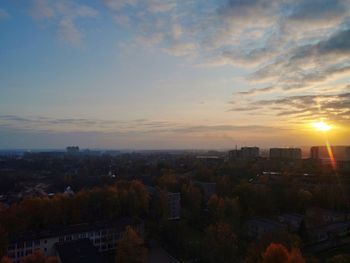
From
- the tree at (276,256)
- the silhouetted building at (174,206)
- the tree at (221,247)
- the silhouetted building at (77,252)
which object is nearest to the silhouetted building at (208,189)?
the silhouetted building at (174,206)

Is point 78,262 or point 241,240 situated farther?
point 241,240

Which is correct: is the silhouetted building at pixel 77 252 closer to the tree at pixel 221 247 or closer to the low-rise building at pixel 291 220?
the tree at pixel 221 247

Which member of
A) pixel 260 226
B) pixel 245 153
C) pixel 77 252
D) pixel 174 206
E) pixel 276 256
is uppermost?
pixel 245 153

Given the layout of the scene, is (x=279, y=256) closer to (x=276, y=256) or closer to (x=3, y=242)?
(x=276, y=256)

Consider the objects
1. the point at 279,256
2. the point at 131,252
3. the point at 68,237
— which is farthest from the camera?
the point at 68,237

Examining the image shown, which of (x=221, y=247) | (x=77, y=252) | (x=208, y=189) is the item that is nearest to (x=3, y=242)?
(x=77, y=252)

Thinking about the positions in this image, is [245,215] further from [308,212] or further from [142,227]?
[142,227]

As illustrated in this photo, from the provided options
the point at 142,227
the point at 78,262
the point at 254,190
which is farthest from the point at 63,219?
the point at 254,190

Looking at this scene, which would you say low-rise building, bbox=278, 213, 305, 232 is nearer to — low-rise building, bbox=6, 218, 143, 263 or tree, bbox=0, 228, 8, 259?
low-rise building, bbox=6, 218, 143, 263

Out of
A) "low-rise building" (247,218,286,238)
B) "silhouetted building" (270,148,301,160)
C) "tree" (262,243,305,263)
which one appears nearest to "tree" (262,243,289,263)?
"tree" (262,243,305,263)

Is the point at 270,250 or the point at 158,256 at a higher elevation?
the point at 270,250

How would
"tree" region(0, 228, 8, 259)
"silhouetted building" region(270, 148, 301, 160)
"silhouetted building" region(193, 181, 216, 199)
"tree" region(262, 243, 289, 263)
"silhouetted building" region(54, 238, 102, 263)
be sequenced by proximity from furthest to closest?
"silhouetted building" region(270, 148, 301, 160), "silhouetted building" region(193, 181, 216, 199), "tree" region(0, 228, 8, 259), "silhouetted building" region(54, 238, 102, 263), "tree" region(262, 243, 289, 263)
